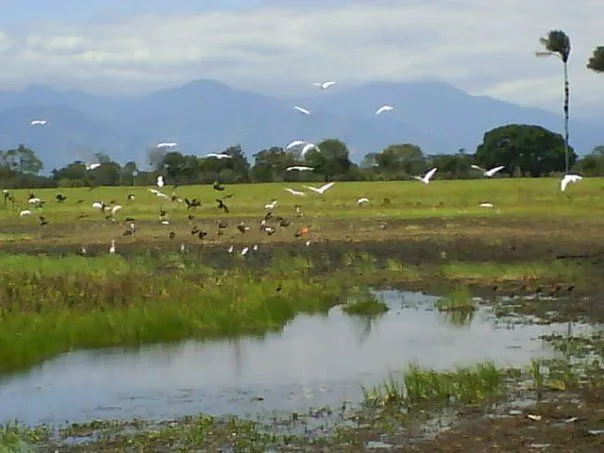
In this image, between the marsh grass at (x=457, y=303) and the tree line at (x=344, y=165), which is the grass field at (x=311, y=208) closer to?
the tree line at (x=344, y=165)

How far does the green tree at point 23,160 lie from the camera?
90.8 meters

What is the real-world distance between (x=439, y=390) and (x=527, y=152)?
6689 centimetres

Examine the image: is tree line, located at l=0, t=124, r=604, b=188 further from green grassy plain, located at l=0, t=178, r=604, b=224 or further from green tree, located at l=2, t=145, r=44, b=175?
green grassy plain, located at l=0, t=178, r=604, b=224

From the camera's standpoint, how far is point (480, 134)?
90.2 metres

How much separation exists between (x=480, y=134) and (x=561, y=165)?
11.1m

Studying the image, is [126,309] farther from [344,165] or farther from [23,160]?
[23,160]

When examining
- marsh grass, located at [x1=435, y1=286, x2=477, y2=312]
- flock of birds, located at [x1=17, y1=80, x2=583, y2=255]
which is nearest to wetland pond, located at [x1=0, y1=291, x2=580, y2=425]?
marsh grass, located at [x1=435, y1=286, x2=477, y2=312]

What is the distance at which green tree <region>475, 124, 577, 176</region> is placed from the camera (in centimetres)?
8012

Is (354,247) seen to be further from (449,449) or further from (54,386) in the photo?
(449,449)

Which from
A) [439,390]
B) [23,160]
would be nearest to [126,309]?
[439,390]

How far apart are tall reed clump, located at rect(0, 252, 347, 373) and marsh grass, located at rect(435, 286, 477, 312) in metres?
2.32

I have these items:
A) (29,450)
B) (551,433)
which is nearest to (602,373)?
(551,433)

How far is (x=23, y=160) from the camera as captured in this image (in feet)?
301

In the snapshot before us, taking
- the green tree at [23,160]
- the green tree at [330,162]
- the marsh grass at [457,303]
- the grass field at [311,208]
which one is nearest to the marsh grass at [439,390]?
the marsh grass at [457,303]
